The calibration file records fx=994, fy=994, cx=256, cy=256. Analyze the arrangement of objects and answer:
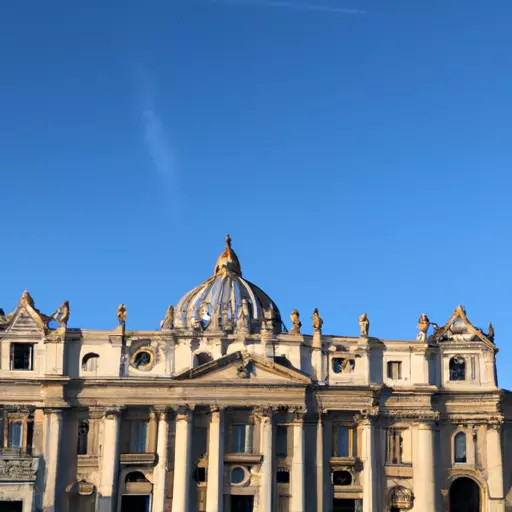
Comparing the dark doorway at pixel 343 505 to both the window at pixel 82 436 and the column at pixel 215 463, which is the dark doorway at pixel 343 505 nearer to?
the column at pixel 215 463

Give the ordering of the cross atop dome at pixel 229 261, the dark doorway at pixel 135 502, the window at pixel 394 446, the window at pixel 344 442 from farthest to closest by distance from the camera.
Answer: the cross atop dome at pixel 229 261
the window at pixel 394 446
the window at pixel 344 442
the dark doorway at pixel 135 502

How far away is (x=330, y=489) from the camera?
58.4 meters

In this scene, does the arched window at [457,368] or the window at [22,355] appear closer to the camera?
the window at [22,355]

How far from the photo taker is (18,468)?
188ft

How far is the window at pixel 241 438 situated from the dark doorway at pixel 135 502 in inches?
231

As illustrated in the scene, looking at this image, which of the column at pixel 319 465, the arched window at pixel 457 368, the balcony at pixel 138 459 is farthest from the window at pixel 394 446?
the balcony at pixel 138 459

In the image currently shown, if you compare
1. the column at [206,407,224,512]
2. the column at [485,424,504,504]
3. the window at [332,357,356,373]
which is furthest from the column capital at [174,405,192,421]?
the column at [485,424,504,504]

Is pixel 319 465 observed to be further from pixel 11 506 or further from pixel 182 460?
pixel 11 506

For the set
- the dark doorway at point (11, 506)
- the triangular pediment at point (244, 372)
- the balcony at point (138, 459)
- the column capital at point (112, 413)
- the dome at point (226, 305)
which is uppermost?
the dome at point (226, 305)

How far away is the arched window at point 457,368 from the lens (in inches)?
2435

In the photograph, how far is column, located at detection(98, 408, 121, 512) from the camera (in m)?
56.6

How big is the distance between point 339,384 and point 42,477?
18313 millimetres

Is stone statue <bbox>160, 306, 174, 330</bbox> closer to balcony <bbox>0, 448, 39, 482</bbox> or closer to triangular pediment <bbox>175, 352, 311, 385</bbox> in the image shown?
triangular pediment <bbox>175, 352, 311, 385</bbox>

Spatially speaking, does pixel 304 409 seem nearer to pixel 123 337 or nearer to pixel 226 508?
pixel 226 508
